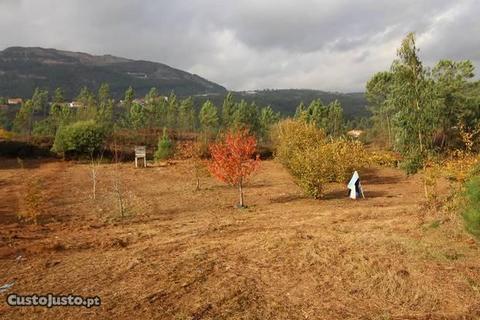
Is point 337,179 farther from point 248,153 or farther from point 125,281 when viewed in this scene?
point 125,281

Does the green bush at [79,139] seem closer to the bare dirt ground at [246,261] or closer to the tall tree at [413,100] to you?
the bare dirt ground at [246,261]

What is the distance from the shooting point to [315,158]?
21031mm

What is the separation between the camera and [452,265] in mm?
9781

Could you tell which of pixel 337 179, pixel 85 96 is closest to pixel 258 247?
pixel 337 179

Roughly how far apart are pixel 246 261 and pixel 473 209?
556cm

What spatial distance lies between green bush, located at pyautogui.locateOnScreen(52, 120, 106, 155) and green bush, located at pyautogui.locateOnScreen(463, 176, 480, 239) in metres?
39.6

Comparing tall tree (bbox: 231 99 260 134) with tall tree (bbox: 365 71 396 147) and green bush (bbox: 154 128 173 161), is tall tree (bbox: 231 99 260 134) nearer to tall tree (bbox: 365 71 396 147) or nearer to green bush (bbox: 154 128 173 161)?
tall tree (bbox: 365 71 396 147)

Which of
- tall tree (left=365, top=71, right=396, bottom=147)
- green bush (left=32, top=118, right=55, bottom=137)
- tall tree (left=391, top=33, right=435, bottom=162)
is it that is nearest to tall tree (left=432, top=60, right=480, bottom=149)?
tall tree (left=365, top=71, right=396, bottom=147)

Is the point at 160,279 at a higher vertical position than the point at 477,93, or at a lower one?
lower

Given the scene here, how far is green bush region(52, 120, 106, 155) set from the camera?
4269 centimetres

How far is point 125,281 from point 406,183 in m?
22.1

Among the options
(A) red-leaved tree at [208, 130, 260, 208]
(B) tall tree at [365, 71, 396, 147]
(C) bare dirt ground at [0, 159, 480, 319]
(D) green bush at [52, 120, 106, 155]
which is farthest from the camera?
(B) tall tree at [365, 71, 396, 147]

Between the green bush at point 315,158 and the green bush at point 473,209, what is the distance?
36.0 feet

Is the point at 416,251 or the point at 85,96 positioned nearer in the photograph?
the point at 416,251
